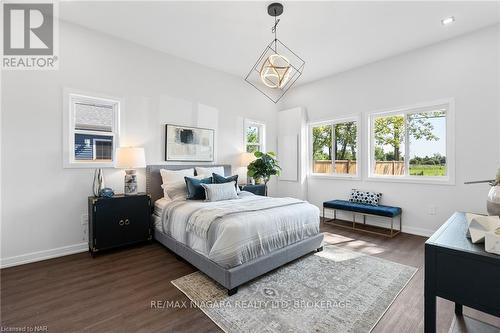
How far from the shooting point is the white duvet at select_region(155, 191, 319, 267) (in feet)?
7.25

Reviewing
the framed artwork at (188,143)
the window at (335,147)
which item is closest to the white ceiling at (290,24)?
the framed artwork at (188,143)

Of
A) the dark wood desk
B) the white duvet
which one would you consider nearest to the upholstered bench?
the white duvet

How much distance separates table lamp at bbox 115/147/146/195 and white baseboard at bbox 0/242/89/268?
3.21ft

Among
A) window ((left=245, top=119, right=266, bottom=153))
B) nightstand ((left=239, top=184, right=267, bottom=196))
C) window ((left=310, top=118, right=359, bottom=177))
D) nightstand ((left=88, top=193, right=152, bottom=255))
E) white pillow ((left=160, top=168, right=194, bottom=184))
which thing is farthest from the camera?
window ((left=245, top=119, right=266, bottom=153))

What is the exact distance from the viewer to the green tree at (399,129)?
3950mm

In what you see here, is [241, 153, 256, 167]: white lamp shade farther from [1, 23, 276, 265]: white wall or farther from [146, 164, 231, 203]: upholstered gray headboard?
[146, 164, 231, 203]: upholstered gray headboard

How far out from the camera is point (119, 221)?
315 cm

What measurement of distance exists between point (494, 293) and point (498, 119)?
11.3 ft

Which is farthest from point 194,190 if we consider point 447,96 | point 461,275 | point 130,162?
point 447,96

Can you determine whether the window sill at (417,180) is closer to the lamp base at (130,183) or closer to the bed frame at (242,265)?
the bed frame at (242,265)

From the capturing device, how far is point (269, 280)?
244cm

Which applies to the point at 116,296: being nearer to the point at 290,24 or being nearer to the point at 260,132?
the point at 290,24

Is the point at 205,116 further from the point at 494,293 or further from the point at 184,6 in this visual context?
the point at 494,293

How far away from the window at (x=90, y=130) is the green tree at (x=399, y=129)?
188 inches
